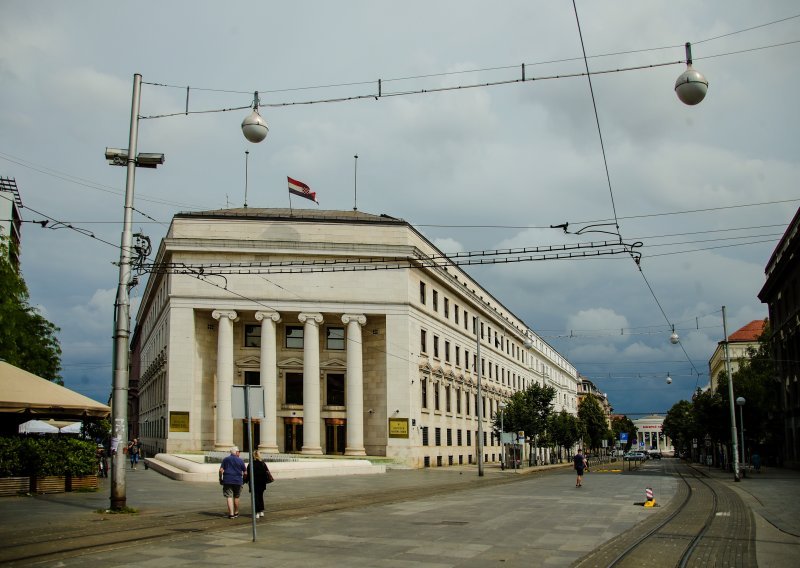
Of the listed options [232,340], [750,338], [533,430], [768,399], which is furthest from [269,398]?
[750,338]

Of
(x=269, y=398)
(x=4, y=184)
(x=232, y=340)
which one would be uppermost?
(x=4, y=184)

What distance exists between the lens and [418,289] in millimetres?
58094

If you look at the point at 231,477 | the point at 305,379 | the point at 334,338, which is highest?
the point at 334,338

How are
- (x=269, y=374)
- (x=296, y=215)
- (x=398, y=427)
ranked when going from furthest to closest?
1. (x=296, y=215)
2. (x=398, y=427)
3. (x=269, y=374)

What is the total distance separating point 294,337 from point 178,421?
1048 cm

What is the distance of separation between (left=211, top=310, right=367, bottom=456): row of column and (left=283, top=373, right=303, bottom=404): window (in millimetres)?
1164

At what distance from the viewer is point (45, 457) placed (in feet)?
76.5

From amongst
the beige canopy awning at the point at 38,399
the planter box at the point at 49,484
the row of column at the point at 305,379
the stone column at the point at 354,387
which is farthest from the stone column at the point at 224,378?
the planter box at the point at 49,484

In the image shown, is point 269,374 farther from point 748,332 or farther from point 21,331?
point 748,332

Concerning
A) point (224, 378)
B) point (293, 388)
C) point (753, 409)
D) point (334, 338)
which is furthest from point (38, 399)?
point (753, 409)

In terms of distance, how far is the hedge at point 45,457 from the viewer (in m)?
22.6

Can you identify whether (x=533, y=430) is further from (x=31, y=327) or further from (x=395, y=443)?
(x=31, y=327)

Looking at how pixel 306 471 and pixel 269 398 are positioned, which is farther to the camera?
pixel 269 398

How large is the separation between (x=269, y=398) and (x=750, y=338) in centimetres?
9235
